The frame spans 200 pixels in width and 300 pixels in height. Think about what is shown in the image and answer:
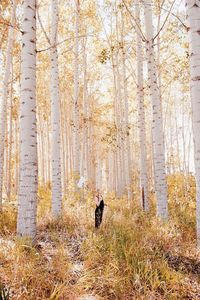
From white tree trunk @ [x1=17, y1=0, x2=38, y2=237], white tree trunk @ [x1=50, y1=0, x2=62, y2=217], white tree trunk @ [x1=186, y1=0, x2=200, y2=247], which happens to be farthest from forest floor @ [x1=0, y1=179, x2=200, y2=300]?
white tree trunk @ [x1=50, y1=0, x2=62, y2=217]

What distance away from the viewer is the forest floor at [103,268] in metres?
3.63

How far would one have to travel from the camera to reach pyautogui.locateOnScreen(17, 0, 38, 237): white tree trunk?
4.95m

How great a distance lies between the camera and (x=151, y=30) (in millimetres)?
7672

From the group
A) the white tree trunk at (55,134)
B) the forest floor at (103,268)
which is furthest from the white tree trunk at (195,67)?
the white tree trunk at (55,134)

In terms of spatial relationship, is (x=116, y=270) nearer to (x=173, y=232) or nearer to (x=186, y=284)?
(x=186, y=284)

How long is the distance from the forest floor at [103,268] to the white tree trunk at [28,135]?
0.44m

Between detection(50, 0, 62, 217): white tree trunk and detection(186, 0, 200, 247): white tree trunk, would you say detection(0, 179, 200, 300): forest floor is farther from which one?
detection(50, 0, 62, 217): white tree trunk

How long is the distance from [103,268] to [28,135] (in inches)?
86.6

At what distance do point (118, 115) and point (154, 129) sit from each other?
24.5ft

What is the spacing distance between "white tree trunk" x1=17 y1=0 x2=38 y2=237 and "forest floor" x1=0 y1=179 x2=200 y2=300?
44cm

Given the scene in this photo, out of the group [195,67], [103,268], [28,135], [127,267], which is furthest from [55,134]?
[127,267]

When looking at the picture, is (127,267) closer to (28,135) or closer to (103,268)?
(103,268)

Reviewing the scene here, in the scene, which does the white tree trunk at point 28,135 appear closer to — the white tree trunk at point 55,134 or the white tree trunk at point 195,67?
the white tree trunk at point 55,134

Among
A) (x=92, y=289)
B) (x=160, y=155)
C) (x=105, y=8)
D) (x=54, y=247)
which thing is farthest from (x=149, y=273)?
(x=105, y=8)
